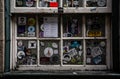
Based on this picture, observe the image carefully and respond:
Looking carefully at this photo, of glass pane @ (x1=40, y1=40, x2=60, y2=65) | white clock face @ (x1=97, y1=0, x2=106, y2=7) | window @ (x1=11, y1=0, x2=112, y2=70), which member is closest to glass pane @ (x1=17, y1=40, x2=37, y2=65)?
window @ (x1=11, y1=0, x2=112, y2=70)

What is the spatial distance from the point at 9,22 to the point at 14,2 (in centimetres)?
41

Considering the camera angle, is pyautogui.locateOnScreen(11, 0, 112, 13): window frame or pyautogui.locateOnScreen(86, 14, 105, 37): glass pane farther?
pyautogui.locateOnScreen(86, 14, 105, 37): glass pane

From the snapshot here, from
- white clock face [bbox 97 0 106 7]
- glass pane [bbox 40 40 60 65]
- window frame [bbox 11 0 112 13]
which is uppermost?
white clock face [bbox 97 0 106 7]

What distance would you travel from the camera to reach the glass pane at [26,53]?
6.73 metres

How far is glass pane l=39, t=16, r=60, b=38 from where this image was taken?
6711mm

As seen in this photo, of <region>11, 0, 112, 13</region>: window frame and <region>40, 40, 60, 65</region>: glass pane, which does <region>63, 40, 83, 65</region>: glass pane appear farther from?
<region>11, 0, 112, 13</region>: window frame

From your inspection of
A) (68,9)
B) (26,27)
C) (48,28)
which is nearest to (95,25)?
(68,9)

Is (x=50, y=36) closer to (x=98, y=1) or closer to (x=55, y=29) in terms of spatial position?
(x=55, y=29)

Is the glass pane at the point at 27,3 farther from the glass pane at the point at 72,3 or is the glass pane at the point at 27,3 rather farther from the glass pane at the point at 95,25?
the glass pane at the point at 95,25

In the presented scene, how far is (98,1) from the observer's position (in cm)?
671

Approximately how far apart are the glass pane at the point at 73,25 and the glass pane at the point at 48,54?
0.38 m

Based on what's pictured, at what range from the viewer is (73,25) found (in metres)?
6.76

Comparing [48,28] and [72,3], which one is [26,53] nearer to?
[48,28]

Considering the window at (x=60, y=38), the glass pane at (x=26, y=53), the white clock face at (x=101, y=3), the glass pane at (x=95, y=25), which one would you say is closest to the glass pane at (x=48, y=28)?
the window at (x=60, y=38)
